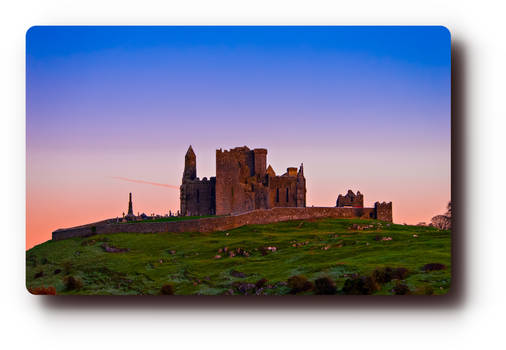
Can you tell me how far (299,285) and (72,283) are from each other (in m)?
8.16

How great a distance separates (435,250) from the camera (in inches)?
1048

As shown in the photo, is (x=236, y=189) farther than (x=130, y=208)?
Yes

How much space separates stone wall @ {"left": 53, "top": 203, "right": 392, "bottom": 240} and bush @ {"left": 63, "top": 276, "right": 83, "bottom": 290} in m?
2.61

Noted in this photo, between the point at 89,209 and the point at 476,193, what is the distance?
15.1 m

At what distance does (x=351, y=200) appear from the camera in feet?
128

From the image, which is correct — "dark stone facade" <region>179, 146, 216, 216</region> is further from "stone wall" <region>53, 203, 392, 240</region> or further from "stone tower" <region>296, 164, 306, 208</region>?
"stone wall" <region>53, 203, 392, 240</region>

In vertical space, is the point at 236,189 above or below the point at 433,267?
above

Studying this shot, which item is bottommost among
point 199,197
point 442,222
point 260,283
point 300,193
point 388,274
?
point 260,283

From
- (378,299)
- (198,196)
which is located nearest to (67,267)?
(378,299)

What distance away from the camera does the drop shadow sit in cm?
2455

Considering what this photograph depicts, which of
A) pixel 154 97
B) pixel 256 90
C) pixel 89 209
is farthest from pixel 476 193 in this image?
pixel 89 209

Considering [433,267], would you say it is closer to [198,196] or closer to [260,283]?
[260,283]

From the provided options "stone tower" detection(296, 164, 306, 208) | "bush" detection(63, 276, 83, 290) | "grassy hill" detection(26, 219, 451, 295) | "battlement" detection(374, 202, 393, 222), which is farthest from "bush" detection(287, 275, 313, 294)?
A: "stone tower" detection(296, 164, 306, 208)

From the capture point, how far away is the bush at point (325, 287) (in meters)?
24.7
